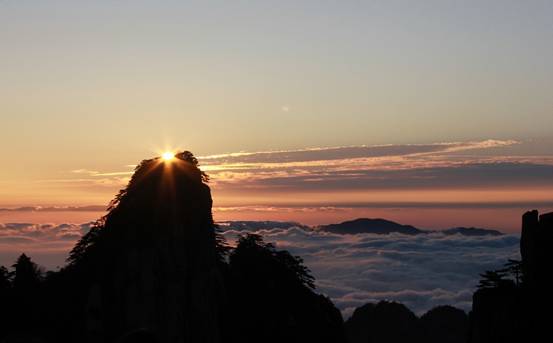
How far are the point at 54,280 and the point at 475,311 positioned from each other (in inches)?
1070

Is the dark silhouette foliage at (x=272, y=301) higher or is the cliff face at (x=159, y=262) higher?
the cliff face at (x=159, y=262)

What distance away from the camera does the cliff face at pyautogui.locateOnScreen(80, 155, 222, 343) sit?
141ft

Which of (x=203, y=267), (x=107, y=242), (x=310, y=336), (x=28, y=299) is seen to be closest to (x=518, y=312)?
(x=310, y=336)

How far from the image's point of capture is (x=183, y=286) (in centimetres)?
4441

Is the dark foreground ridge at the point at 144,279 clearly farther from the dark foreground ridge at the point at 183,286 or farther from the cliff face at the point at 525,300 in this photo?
the cliff face at the point at 525,300

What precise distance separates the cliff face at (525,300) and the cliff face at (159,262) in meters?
19.3

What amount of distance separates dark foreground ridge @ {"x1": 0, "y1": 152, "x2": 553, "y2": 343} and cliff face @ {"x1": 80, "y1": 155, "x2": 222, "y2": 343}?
54 millimetres

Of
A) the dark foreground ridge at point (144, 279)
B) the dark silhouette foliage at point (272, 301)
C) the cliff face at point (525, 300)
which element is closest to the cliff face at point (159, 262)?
the dark foreground ridge at point (144, 279)

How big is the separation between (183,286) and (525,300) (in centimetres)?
2345

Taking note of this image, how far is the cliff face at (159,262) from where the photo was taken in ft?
141

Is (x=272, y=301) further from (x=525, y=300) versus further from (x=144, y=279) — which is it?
(x=144, y=279)

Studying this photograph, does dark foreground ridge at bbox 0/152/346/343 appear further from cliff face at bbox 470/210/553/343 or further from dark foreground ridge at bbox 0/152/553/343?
cliff face at bbox 470/210/553/343

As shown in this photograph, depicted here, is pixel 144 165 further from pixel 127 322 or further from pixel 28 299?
pixel 28 299

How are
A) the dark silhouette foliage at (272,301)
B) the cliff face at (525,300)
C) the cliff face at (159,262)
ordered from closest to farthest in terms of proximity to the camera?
the cliff face at (159,262)
the cliff face at (525,300)
the dark silhouette foliage at (272,301)
